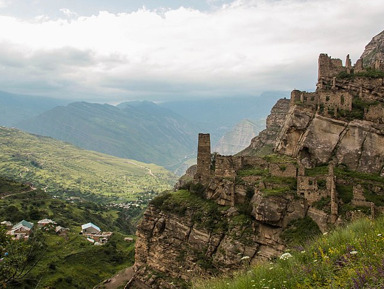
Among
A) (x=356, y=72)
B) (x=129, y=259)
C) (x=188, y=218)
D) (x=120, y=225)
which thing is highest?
(x=356, y=72)

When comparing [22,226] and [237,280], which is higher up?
[237,280]

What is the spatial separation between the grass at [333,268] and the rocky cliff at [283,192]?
95.0ft

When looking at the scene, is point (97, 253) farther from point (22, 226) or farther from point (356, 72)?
point (356, 72)

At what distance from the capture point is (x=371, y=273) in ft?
20.7

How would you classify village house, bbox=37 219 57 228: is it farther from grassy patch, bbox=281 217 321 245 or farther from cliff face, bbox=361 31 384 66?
cliff face, bbox=361 31 384 66

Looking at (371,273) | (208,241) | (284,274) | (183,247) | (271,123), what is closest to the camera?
(371,273)

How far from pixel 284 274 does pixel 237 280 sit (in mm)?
1245

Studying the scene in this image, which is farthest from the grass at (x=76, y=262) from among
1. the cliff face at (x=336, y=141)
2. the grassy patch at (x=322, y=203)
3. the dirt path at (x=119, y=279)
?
the cliff face at (x=336, y=141)

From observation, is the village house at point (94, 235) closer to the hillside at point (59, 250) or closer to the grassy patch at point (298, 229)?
the hillside at point (59, 250)

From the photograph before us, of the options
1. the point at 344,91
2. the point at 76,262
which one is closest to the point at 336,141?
the point at 344,91

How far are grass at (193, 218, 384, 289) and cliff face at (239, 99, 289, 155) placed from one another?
99.3 meters

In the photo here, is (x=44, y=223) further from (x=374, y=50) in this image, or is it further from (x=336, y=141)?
(x=374, y=50)

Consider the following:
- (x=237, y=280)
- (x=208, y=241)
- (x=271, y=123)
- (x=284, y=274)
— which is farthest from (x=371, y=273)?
(x=271, y=123)

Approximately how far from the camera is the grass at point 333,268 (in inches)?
257
